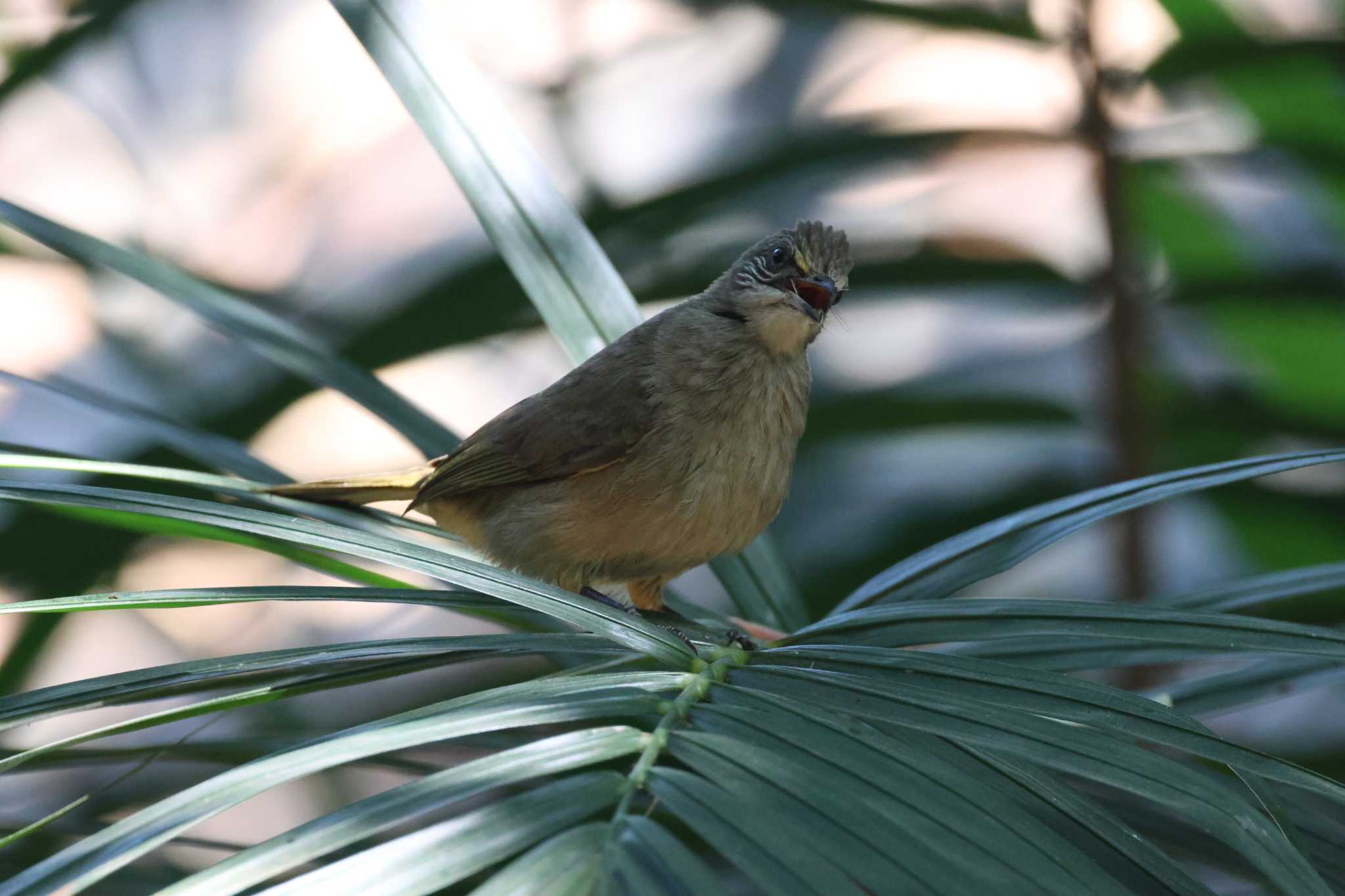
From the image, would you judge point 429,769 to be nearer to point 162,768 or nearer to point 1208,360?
point 162,768

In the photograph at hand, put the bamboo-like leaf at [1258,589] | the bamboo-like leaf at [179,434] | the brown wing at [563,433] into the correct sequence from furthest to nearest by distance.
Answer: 1. the brown wing at [563,433]
2. the bamboo-like leaf at [179,434]
3. the bamboo-like leaf at [1258,589]

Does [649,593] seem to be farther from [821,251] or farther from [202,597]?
[202,597]

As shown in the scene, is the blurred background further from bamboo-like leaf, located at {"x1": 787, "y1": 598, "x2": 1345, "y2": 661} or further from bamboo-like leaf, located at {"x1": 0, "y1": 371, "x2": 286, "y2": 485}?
bamboo-like leaf, located at {"x1": 787, "y1": 598, "x2": 1345, "y2": 661}

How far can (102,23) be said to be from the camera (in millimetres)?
4207

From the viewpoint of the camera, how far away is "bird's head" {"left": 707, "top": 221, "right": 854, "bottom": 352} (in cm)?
228

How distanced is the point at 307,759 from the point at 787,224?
127 inches

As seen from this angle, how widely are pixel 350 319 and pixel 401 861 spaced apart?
11.3 feet

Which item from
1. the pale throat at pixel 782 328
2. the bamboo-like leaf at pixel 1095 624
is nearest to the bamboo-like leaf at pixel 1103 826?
the bamboo-like leaf at pixel 1095 624

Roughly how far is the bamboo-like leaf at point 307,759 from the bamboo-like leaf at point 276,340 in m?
1.07

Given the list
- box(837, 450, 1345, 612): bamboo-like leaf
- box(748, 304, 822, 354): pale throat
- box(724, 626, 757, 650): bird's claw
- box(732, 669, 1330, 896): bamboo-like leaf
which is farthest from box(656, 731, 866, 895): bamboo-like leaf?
box(748, 304, 822, 354): pale throat

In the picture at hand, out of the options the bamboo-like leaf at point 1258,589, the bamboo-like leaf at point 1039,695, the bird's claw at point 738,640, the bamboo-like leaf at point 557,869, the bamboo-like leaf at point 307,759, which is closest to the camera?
the bamboo-like leaf at point 557,869

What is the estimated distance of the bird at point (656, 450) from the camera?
6.95 feet

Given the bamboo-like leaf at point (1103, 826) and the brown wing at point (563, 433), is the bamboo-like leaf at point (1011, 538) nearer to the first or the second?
the bamboo-like leaf at point (1103, 826)

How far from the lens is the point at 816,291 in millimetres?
2316
